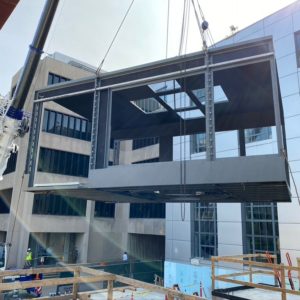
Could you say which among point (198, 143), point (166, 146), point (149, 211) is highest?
point (198, 143)


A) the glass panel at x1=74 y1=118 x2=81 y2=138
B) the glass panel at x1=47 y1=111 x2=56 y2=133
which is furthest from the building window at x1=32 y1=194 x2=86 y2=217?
the glass panel at x1=74 y1=118 x2=81 y2=138

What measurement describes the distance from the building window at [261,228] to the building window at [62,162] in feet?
73.0

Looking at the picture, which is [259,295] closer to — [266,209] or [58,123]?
[266,209]

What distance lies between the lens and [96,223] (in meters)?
43.1

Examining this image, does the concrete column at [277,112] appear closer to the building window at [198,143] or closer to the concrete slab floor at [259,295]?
the concrete slab floor at [259,295]

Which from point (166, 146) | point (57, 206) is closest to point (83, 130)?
point (57, 206)

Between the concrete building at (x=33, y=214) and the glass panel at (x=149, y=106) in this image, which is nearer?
the glass panel at (x=149, y=106)

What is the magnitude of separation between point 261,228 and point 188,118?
11917mm

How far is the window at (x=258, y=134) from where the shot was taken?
82.3 feet

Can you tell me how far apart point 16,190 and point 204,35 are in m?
31.8

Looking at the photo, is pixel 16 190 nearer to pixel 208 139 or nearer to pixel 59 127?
pixel 59 127

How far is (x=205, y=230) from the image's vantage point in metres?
29.0

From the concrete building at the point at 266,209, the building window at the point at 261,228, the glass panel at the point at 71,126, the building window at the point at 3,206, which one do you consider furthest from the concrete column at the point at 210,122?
the building window at the point at 3,206

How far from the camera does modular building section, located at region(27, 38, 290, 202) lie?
33.4 feet
